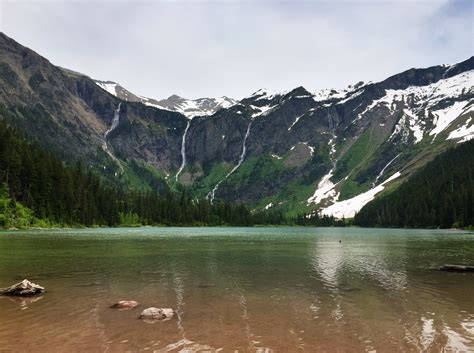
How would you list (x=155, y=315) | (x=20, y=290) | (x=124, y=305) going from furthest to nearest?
(x=20, y=290) → (x=124, y=305) → (x=155, y=315)

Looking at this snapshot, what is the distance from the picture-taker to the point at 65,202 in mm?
151375

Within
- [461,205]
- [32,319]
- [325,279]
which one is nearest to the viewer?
[32,319]

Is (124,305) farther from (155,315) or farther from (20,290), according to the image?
(20,290)

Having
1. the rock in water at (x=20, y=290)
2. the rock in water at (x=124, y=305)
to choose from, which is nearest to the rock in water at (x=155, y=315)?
the rock in water at (x=124, y=305)

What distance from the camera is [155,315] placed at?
2386 cm

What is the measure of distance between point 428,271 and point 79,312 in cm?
3621

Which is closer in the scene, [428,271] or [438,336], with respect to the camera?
[438,336]

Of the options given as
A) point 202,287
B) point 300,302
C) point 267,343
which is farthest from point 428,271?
point 267,343

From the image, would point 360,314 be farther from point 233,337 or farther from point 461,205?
point 461,205

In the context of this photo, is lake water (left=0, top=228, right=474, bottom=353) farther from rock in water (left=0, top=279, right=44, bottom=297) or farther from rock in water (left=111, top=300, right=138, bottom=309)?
rock in water (left=0, top=279, right=44, bottom=297)

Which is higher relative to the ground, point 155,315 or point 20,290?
point 20,290

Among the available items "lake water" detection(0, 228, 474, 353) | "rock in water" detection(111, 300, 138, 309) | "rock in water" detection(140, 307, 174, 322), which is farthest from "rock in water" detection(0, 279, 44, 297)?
"rock in water" detection(140, 307, 174, 322)

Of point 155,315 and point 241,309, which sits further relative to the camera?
point 241,309

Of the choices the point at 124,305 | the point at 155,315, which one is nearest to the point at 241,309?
the point at 155,315
